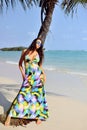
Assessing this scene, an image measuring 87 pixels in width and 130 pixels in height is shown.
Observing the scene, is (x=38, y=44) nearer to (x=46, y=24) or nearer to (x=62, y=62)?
(x=46, y=24)

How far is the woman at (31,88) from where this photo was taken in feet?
25.7

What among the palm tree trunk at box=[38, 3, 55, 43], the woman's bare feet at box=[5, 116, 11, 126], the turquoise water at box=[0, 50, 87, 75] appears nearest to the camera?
the woman's bare feet at box=[5, 116, 11, 126]

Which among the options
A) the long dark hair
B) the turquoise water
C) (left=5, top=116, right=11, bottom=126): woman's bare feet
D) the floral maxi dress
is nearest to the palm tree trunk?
the long dark hair

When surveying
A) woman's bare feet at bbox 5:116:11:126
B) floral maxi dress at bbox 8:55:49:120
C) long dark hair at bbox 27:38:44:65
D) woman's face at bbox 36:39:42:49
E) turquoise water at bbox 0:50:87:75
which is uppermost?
woman's face at bbox 36:39:42:49

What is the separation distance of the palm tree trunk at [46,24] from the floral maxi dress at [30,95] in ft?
2.43

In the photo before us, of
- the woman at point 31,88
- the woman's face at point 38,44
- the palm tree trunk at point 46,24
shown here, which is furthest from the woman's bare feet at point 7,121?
the palm tree trunk at point 46,24

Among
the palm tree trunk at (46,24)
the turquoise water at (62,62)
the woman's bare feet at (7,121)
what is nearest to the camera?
the woman's bare feet at (7,121)

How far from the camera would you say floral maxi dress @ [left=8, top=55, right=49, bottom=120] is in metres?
7.86

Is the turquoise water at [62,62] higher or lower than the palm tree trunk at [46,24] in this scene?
lower

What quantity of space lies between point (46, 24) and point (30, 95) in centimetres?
150

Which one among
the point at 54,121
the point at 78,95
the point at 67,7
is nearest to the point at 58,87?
the point at 78,95

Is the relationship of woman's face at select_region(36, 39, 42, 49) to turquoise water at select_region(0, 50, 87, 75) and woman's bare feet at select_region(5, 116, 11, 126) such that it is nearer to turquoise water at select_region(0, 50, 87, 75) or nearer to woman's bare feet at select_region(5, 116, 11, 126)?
woman's bare feet at select_region(5, 116, 11, 126)

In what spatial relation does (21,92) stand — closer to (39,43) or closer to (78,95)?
(39,43)

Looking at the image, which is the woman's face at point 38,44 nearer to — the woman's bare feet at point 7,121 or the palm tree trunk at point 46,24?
the palm tree trunk at point 46,24
